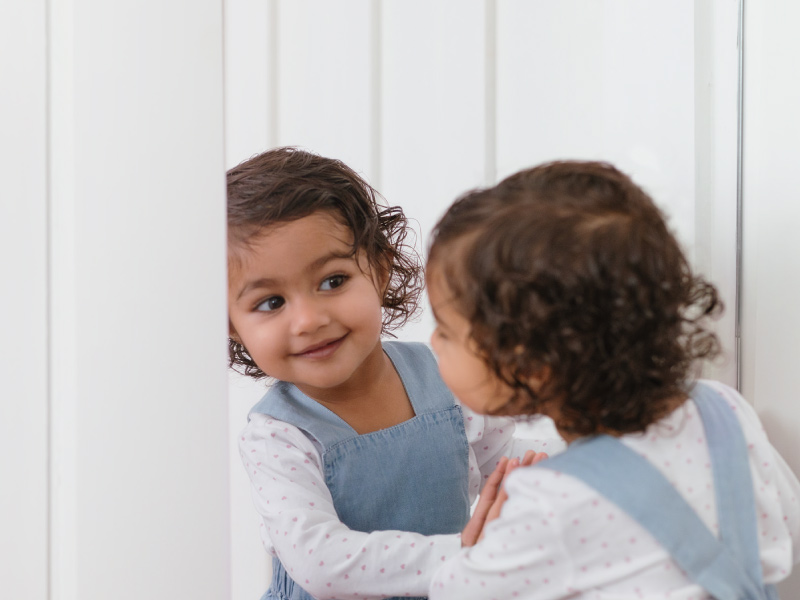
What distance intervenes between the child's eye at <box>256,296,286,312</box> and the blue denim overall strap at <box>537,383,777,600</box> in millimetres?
310

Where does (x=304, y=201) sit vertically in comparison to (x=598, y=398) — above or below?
above

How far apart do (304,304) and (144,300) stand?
0.59 ft

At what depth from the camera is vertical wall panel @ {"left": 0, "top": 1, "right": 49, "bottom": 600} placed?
Answer: 68cm

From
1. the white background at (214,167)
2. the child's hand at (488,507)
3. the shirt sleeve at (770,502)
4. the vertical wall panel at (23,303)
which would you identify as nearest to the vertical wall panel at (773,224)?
the white background at (214,167)

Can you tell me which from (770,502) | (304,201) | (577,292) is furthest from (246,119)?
(770,502)

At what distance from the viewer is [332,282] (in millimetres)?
793

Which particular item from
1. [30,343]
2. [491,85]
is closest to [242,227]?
[30,343]

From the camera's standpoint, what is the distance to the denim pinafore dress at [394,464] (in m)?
0.80

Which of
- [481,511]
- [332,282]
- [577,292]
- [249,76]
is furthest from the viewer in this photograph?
[249,76]

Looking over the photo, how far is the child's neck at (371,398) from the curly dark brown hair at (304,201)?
0.09m

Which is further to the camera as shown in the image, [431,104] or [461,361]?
[431,104]

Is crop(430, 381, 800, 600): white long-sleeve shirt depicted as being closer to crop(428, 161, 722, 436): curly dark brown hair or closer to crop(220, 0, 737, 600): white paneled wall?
crop(428, 161, 722, 436): curly dark brown hair

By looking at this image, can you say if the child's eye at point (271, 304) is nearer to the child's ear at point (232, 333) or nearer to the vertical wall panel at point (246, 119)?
the child's ear at point (232, 333)

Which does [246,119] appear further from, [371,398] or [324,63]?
[371,398]
